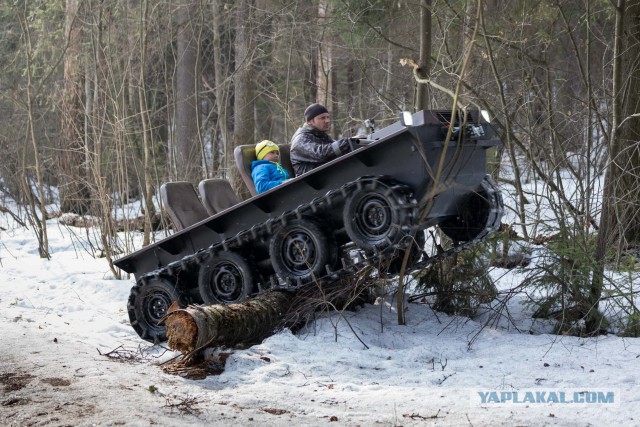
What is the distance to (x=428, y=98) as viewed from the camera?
10305 millimetres

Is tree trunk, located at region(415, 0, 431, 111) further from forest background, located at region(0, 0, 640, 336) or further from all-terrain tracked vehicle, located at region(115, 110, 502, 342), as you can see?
all-terrain tracked vehicle, located at region(115, 110, 502, 342)

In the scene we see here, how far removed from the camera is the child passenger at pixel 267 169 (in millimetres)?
8898

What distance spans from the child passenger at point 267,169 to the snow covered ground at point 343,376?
1651 millimetres

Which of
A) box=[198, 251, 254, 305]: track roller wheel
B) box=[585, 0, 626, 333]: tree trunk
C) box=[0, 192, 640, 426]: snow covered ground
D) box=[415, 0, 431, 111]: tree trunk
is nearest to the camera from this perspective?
box=[0, 192, 640, 426]: snow covered ground

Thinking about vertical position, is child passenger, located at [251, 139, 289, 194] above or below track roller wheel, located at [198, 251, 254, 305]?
above

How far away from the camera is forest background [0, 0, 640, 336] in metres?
8.07

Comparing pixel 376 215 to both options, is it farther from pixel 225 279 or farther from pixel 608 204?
pixel 608 204

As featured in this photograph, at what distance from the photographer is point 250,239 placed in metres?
8.57

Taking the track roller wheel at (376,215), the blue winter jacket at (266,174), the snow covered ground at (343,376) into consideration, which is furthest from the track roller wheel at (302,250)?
the blue winter jacket at (266,174)

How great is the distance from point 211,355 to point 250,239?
1.71 meters

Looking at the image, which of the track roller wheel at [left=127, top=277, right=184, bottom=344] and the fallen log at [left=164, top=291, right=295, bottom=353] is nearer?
the fallen log at [left=164, top=291, right=295, bottom=353]

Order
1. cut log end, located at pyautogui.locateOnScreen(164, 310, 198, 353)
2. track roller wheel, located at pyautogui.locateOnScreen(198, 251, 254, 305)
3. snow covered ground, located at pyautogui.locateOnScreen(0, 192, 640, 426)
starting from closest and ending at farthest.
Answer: snow covered ground, located at pyautogui.locateOnScreen(0, 192, 640, 426), cut log end, located at pyautogui.locateOnScreen(164, 310, 198, 353), track roller wheel, located at pyautogui.locateOnScreen(198, 251, 254, 305)

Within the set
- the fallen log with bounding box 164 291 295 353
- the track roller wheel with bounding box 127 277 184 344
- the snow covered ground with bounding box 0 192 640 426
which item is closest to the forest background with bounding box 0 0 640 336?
the snow covered ground with bounding box 0 192 640 426

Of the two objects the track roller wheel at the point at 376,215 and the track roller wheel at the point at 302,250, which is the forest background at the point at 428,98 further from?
the track roller wheel at the point at 302,250
